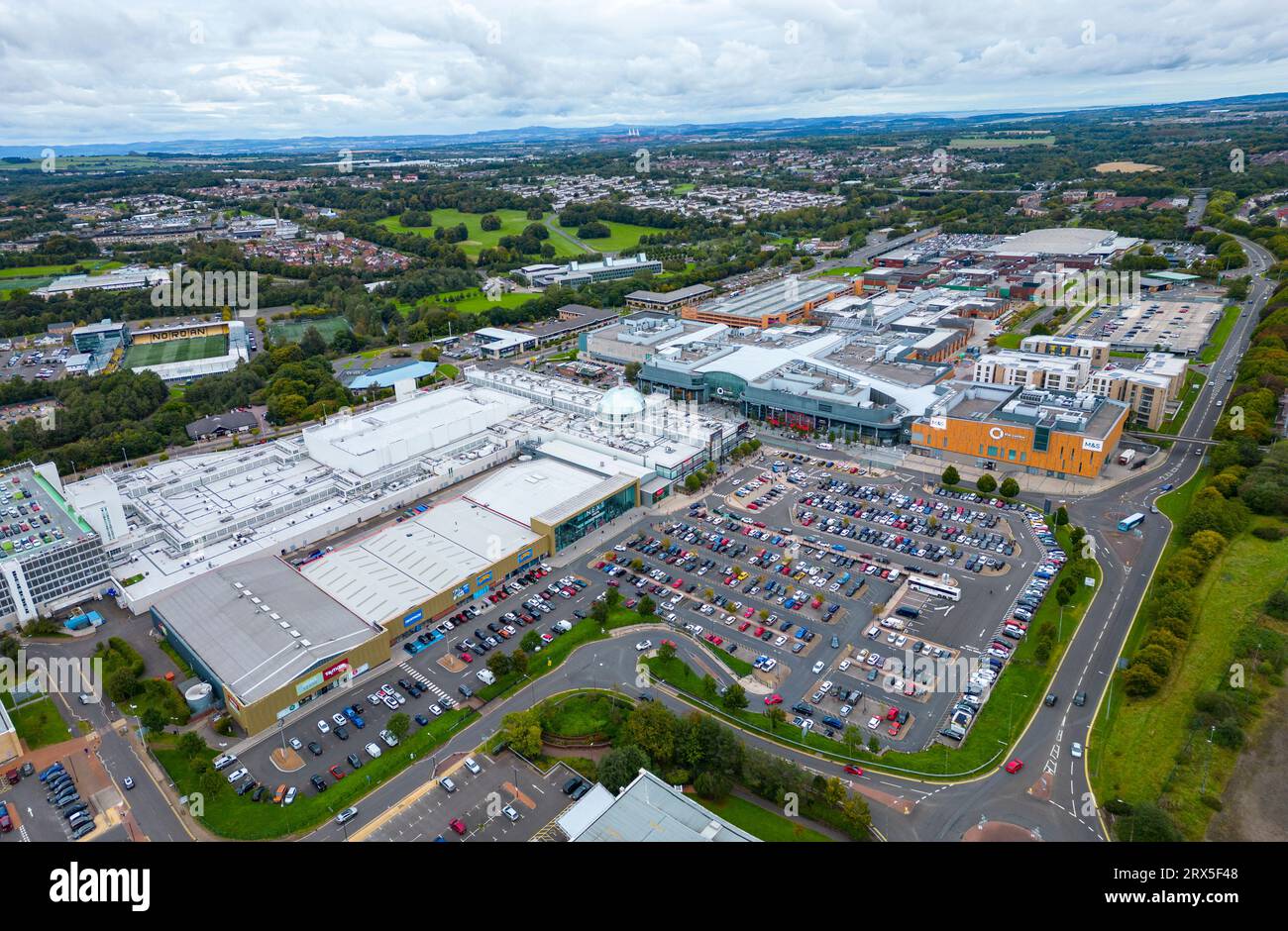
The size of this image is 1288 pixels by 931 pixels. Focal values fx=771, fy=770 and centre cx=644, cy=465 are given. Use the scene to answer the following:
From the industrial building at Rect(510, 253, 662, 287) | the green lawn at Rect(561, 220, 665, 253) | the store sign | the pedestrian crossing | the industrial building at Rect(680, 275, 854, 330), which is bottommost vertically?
the pedestrian crossing

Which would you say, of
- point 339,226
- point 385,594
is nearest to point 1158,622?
point 385,594

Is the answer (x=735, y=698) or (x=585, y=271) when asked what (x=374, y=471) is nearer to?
(x=735, y=698)

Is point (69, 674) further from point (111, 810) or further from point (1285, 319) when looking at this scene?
point (1285, 319)

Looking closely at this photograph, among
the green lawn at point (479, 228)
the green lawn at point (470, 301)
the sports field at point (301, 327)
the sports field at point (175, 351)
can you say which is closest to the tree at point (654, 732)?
the sports field at point (175, 351)

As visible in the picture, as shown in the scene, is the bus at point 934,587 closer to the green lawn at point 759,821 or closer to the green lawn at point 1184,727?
the green lawn at point 1184,727

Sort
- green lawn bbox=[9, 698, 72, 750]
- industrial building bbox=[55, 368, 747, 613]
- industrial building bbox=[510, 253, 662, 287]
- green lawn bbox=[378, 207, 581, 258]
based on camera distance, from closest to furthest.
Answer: green lawn bbox=[9, 698, 72, 750]
industrial building bbox=[55, 368, 747, 613]
industrial building bbox=[510, 253, 662, 287]
green lawn bbox=[378, 207, 581, 258]

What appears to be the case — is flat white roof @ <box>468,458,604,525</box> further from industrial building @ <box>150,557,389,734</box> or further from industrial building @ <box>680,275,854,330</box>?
industrial building @ <box>680,275,854,330</box>

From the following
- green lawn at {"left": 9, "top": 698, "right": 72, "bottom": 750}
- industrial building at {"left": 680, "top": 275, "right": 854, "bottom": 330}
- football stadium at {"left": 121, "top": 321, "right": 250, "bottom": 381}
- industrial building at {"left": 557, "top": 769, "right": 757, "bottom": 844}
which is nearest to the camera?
industrial building at {"left": 557, "top": 769, "right": 757, "bottom": 844}

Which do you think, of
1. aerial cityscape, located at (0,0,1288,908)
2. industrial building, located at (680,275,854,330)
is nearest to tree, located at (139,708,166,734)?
aerial cityscape, located at (0,0,1288,908)
